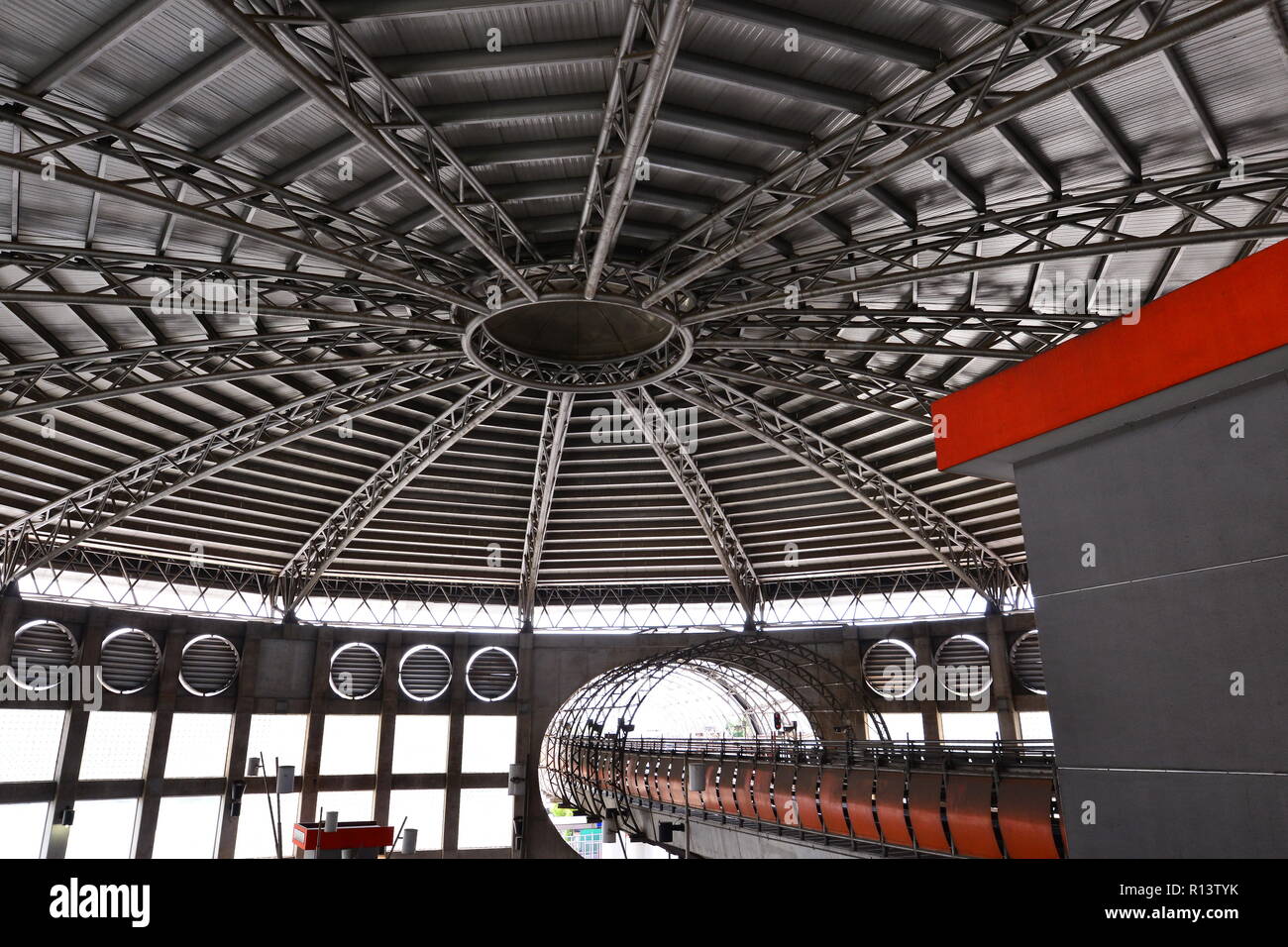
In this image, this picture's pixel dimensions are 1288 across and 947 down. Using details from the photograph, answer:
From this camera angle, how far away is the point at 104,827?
132ft

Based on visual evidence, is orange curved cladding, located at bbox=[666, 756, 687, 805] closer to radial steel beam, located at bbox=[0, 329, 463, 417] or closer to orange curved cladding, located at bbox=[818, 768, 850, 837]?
orange curved cladding, located at bbox=[818, 768, 850, 837]

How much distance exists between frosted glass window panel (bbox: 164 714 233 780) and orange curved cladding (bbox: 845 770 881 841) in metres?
36.9

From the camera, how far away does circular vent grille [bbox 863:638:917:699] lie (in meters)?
46.5

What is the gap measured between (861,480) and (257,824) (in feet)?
121

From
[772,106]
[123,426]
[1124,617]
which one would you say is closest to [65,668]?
[123,426]

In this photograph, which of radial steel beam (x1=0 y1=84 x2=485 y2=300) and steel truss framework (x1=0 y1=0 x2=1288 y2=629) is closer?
steel truss framework (x1=0 y1=0 x2=1288 y2=629)

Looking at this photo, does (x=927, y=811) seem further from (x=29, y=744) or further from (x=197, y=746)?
(x=29, y=744)

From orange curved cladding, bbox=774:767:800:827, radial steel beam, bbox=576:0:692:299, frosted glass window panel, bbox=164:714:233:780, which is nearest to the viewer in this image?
radial steel beam, bbox=576:0:692:299

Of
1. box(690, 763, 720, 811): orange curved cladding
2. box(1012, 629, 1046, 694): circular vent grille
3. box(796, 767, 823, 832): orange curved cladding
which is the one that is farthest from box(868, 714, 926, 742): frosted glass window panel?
box(796, 767, 823, 832): orange curved cladding

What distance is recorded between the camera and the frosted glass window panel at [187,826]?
4162 centimetres

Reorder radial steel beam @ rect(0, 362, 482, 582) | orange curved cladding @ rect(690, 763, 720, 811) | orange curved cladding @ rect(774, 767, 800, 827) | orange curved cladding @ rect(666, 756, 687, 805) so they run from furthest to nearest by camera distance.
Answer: orange curved cladding @ rect(666, 756, 687, 805) → radial steel beam @ rect(0, 362, 482, 582) → orange curved cladding @ rect(690, 763, 720, 811) → orange curved cladding @ rect(774, 767, 800, 827)

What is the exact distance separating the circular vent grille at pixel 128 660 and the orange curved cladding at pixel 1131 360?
148 ft

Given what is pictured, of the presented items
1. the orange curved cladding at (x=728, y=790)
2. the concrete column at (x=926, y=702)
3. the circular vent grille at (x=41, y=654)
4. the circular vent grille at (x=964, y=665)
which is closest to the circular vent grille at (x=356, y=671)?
the circular vent grille at (x=41, y=654)
